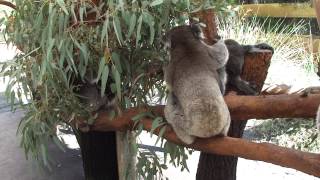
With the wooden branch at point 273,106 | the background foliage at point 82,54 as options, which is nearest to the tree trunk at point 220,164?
the background foliage at point 82,54

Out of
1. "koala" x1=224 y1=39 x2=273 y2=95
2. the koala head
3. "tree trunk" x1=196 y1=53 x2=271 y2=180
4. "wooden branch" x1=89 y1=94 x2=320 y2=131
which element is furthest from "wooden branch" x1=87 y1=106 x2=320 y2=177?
"tree trunk" x1=196 y1=53 x2=271 y2=180

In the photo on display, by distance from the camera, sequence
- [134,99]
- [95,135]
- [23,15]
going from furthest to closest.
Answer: [95,135]
[134,99]
[23,15]

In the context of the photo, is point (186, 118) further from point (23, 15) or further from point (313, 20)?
point (313, 20)

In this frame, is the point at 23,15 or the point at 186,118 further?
the point at 23,15

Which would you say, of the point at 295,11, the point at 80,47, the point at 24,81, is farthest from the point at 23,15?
the point at 295,11

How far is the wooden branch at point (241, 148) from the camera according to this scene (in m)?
1.83

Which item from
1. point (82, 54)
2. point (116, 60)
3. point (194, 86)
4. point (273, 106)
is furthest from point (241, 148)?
point (82, 54)

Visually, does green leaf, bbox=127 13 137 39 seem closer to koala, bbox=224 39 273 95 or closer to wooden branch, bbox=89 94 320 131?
wooden branch, bbox=89 94 320 131

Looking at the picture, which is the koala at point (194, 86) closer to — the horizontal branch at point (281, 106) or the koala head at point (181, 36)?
the koala head at point (181, 36)

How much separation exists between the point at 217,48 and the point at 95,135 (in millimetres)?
1087

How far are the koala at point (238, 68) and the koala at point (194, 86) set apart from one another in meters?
0.16

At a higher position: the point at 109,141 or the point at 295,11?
the point at 295,11

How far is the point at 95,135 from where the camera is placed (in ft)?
10.3

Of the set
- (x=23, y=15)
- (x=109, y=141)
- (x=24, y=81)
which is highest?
(x=23, y=15)
